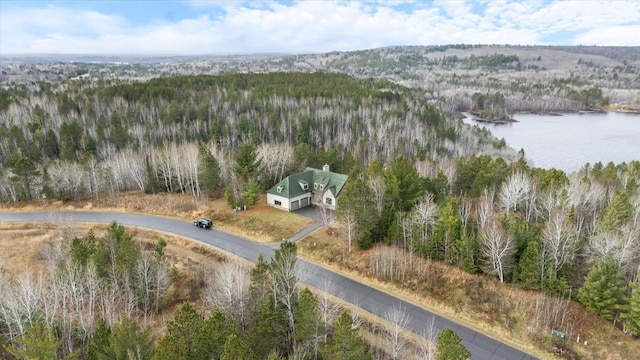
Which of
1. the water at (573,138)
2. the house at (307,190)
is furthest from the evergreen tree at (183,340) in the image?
the water at (573,138)

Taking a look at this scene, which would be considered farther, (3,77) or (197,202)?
(3,77)

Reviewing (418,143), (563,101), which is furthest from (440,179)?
(563,101)

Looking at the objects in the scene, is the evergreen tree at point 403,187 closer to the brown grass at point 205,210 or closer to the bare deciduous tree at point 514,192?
the bare deciduous tree at point 514,192

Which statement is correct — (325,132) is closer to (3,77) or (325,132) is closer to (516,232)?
(516,232)

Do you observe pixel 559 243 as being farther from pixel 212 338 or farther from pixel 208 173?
pixel 208 173

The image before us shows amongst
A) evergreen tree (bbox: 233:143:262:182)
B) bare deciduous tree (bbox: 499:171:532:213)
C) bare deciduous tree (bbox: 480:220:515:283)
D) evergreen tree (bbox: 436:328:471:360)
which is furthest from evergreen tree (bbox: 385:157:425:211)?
evergreen tree (bbox: 436:328:471:360)

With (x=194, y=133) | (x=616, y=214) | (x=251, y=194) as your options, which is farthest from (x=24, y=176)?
(x=616, y=214)

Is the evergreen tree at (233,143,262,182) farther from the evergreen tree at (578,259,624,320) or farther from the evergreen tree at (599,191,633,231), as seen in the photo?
the evergreen tree at (599,191,633,231)

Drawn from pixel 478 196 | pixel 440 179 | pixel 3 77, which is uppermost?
pixel 3 77
